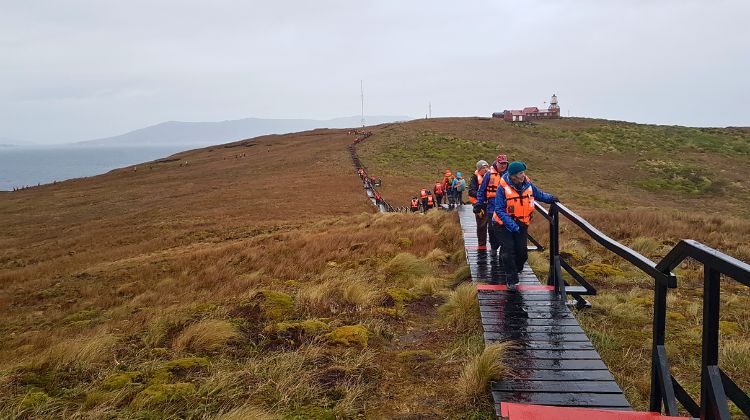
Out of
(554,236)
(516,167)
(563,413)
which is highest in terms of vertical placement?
(516,167)

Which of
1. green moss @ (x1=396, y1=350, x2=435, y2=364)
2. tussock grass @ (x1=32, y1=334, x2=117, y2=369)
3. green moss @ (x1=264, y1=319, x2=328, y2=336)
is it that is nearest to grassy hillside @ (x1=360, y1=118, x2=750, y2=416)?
green moss @ (x1=396, y1=350, x2=435, y2=364)

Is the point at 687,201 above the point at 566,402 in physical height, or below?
below

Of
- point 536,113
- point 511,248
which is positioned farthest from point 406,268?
point 536,113

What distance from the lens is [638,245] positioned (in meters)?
11.5

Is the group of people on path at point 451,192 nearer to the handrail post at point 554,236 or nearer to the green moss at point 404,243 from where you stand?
Answer: the green moss at point 404,243

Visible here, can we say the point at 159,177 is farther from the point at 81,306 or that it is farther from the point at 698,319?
the point at 698,319

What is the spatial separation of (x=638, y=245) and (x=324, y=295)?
8.26 m

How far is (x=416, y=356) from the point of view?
5223 millimetres

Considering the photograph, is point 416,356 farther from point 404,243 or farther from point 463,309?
point 404,243

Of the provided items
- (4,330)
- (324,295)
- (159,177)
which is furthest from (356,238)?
(159,177)

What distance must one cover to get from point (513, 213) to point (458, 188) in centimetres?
1257

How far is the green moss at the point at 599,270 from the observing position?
29.4 feet

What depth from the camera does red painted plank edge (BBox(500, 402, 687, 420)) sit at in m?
3.43

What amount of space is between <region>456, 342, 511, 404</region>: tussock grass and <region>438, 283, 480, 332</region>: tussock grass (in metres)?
1.55
